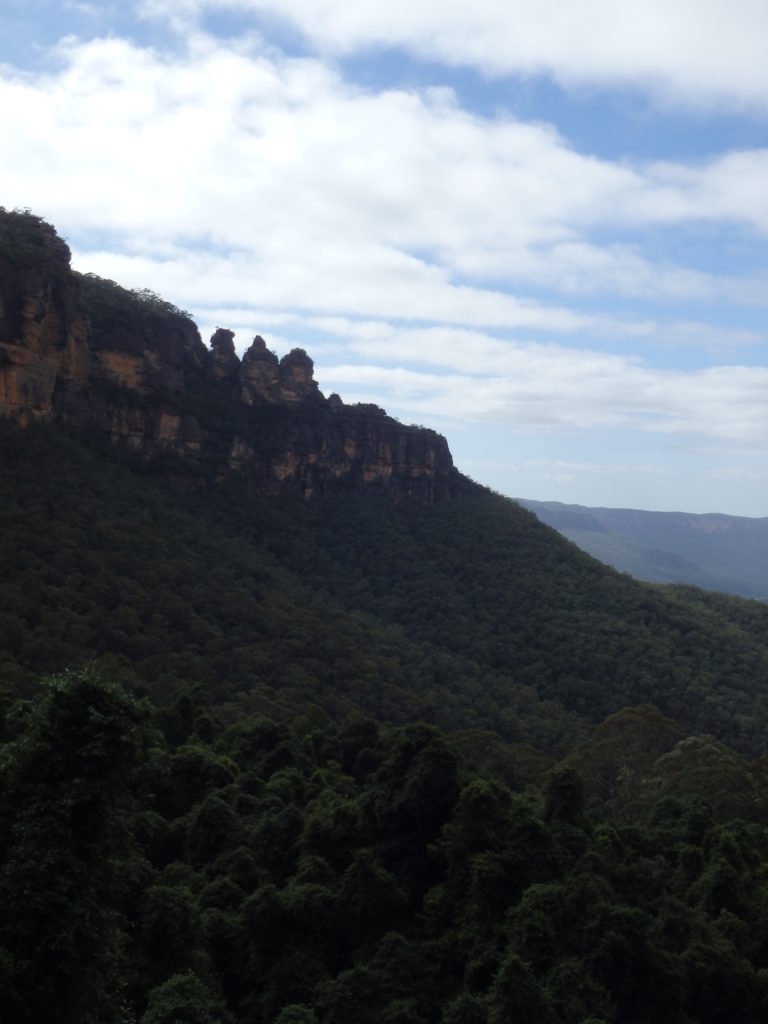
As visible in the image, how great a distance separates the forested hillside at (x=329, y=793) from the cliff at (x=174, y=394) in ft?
9.14

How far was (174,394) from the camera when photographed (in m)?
63.2

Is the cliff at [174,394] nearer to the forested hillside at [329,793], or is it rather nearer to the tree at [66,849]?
the forested hillside at [329,793]

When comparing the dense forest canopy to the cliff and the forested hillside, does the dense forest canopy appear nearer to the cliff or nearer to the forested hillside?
the forested hillside

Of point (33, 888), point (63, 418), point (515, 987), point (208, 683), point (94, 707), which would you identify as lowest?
point (208, 683)

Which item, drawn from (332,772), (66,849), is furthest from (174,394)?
(66,849)

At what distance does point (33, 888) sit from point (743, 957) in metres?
13.1

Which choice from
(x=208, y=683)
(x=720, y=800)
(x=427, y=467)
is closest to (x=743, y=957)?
(x=720, y=800)

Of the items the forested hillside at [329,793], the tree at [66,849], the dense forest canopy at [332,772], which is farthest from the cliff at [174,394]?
the tree at [66,849]

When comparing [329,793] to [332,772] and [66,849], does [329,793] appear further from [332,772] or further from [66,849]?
[66,849]

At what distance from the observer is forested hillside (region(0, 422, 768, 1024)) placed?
35.6 ft

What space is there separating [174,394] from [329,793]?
45.8 m

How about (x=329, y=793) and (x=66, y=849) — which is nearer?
(x=66, y=849)

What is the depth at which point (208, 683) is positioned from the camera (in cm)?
3756

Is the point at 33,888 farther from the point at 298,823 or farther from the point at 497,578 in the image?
the point at 497,578
